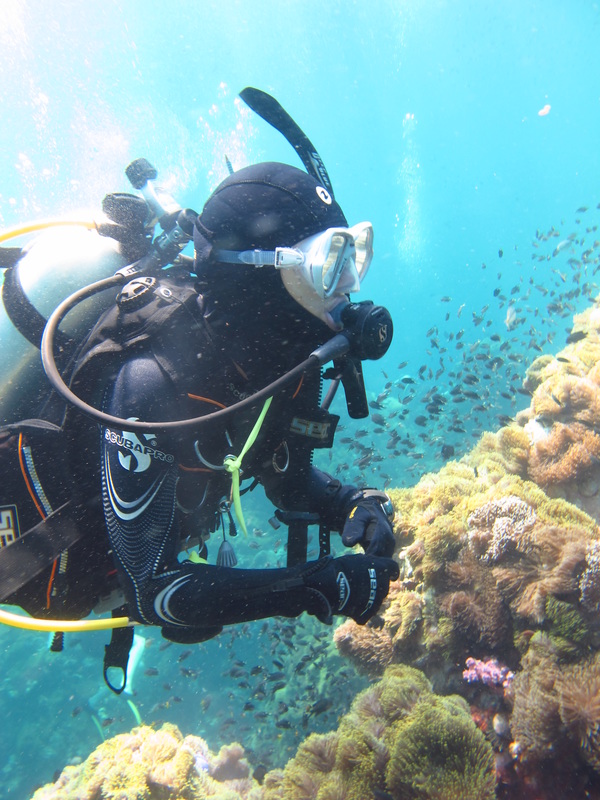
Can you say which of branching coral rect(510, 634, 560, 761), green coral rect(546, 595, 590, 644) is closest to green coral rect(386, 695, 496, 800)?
branching coral rect(510, 634, 560, 761)

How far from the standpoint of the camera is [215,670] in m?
11.9

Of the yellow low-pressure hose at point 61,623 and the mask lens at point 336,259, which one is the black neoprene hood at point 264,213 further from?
the yellow low-pressure hose at point 61,623

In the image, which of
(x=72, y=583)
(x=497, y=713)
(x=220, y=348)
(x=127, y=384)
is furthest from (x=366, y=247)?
(x=497, y=713)

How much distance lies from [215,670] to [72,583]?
11919 millimetres

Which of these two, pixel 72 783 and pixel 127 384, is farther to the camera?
pixel 72 783

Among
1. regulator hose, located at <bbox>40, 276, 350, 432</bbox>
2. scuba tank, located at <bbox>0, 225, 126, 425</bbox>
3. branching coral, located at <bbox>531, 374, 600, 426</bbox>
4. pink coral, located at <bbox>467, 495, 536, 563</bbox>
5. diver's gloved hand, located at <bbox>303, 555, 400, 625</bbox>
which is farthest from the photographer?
branching coral, located at <bbox>531, 374, 600, 426</bbox>

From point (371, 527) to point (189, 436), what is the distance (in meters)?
1.14

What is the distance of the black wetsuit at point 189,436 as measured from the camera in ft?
5.71

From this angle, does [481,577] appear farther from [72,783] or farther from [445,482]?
[72,783]

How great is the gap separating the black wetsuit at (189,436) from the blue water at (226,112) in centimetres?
112

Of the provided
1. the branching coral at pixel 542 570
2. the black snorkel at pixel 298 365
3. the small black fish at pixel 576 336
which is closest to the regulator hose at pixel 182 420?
the black snorkel at pixel 298 365

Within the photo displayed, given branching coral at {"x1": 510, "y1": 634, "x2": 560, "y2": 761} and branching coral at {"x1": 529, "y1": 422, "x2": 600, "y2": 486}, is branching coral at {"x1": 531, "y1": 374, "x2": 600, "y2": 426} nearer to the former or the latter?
branching coral at {"x1": 529, "y1": 422, "x2": 600, "y2": 486}

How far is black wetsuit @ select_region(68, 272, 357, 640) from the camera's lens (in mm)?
1741

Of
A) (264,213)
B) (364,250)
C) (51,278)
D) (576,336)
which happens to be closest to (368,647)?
(364,250)
